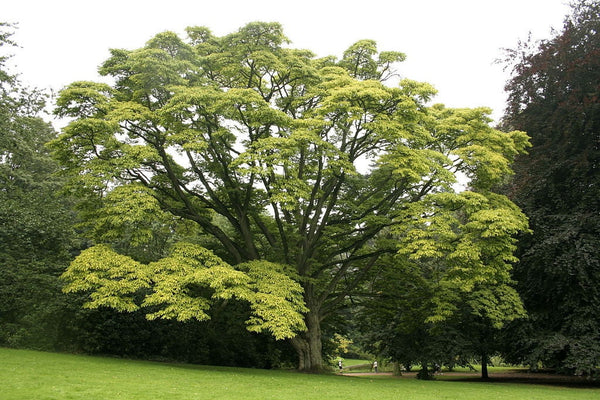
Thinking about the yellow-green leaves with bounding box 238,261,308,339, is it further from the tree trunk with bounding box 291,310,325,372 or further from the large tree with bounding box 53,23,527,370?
the tree trunk with bounding box 291,310,325,372

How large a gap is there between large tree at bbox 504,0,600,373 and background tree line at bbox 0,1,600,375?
6 centimetres

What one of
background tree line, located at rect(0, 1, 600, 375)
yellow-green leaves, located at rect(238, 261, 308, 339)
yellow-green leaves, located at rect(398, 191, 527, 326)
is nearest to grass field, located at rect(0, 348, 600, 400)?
yellow-green leaves, located at rect(238, 261, 308, 339)

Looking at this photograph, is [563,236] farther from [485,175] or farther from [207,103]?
[207,103]

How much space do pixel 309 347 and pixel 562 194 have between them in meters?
11.5

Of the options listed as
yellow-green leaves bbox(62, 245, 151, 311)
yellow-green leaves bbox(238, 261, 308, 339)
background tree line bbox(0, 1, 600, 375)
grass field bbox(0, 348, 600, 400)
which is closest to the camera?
grass field bbox(0, 348, 600, 400)

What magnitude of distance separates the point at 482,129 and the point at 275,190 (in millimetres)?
7802

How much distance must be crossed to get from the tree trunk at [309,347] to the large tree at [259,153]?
2.1 inches

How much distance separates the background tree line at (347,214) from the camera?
50.1 ft

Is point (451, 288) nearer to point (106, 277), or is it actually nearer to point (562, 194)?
point (562, 194)

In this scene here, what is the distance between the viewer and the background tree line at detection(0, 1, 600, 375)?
50.1ft

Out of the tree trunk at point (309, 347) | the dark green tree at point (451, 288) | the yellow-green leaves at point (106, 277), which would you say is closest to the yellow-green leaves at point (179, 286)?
the yellow-green leaves at point (106, 277)

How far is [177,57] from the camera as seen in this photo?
654 inches

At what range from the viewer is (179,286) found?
1405cm

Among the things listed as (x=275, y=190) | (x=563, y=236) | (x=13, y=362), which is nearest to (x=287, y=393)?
(x=275, y=190)
